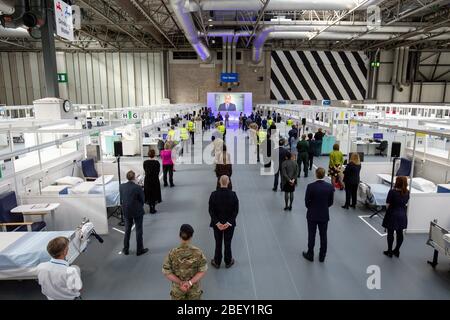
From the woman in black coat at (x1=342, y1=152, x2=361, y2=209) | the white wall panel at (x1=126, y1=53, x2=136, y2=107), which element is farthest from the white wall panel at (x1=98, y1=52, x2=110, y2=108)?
the woman in black coat at (x1=342, y1=152, x2=361, y2=209)

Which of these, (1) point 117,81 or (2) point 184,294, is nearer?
(2) point 184,294

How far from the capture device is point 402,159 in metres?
8.12

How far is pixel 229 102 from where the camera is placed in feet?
84.2

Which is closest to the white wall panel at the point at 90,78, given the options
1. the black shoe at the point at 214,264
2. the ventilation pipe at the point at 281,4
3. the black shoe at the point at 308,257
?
the ventilation pipe at the point at 281,4

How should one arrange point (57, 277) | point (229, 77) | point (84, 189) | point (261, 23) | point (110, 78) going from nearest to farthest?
point (57, 277), point (84, 189), point (261, 23), point (229, 77), point (110, 78)

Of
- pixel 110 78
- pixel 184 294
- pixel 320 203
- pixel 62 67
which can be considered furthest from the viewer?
pixel 110 78

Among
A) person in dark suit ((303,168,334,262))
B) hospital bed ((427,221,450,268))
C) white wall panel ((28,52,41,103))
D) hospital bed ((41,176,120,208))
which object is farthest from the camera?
white wall panel ((28,52,41,103))

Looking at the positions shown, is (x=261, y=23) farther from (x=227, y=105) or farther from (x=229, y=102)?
(x=227, y=105)

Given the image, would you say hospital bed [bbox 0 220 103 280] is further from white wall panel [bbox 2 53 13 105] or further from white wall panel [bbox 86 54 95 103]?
white wall panel [bbox 2 53 13 105]

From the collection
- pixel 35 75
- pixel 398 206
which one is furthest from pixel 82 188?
pixel 35 75

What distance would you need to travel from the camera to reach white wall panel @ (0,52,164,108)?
26422 millimetres

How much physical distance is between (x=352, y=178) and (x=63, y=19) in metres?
8.25

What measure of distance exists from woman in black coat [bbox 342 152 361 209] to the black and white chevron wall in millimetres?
21958
